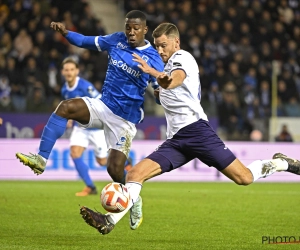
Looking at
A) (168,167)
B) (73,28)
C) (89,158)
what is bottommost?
(89,158)

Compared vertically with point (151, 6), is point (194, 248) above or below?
below

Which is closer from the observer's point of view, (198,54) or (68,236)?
(68,236)

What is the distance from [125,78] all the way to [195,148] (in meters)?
2.00

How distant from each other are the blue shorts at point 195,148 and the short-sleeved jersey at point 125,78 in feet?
5.52

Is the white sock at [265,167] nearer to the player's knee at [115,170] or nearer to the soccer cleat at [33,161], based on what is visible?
the player's knee at [115,170]

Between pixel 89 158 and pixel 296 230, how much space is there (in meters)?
9.86

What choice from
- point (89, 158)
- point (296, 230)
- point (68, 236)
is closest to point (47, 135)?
point (68, 236)

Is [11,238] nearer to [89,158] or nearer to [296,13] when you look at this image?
[89,158]

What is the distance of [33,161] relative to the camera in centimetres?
827

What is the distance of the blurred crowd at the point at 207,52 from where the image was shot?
1945cm

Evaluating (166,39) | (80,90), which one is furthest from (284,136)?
(166,39)

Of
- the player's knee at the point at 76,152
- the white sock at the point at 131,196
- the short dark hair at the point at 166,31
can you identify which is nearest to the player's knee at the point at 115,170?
the white sock at the point at 131,196

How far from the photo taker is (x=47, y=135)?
878 cm

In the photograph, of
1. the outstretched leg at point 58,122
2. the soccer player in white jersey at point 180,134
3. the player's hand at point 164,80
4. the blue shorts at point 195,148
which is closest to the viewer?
the player's hand at point 164,80
